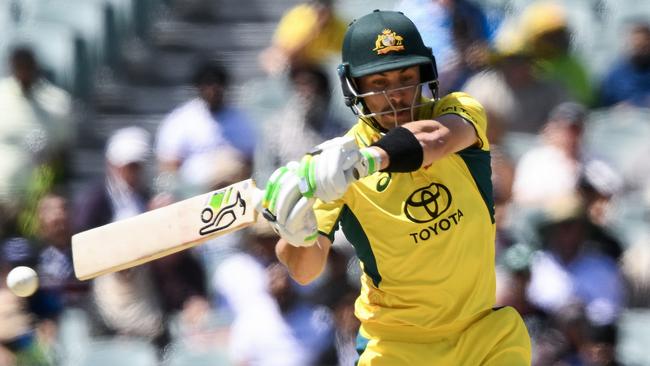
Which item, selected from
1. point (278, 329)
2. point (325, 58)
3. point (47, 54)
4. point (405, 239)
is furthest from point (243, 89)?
point (405, 239)

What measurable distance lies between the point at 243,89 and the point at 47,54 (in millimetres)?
1434

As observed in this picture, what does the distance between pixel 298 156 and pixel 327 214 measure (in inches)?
115

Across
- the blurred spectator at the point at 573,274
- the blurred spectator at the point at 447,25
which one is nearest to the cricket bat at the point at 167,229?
the blurred spectator at the point at 573,274

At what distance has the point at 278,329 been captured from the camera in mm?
6824

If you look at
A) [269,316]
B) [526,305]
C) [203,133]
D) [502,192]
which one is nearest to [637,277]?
[526,305]

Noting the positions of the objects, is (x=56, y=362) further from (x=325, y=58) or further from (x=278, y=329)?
(x=325, y=58)

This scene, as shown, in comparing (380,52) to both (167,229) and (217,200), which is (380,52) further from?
(167,229)

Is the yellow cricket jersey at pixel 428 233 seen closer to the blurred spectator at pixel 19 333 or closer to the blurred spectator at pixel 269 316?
the blurred spectator at pixel 269 316

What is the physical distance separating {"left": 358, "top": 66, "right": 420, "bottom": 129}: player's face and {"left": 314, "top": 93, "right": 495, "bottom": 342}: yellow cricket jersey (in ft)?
0.38

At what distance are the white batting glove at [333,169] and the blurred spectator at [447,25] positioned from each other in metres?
3.60

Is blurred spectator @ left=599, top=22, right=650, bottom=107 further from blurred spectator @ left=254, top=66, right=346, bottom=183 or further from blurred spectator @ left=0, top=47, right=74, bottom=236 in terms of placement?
blurred spectator @ left=0, top=47, right=74, bottom=236

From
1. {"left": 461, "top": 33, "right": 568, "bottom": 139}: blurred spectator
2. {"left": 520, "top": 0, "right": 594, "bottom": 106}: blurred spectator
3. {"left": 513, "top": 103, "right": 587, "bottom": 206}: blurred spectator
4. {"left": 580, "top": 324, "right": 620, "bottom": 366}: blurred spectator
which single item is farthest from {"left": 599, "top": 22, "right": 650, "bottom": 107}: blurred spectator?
{"left": 580, "top": 324, "right": 620, "bottom": 366}: blurred spectator

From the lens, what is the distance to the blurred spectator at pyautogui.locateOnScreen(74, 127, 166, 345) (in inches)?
284

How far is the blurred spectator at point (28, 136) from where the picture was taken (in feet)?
25.6
